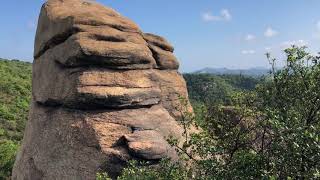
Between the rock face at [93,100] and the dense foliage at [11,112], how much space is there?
57.9 feet

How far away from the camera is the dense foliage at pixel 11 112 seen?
45562 millimetres

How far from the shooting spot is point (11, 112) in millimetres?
66750

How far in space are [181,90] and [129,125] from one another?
724 centimetres

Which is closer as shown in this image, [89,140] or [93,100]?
[89,140]

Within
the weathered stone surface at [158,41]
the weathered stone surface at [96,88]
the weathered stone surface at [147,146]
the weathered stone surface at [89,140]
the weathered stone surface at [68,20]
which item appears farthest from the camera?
the weathered stone surface at [158,41]

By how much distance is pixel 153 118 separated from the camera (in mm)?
26172

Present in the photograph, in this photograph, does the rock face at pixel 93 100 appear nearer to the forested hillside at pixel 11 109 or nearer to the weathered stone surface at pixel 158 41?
the weathered stone surface at pixel 158 41

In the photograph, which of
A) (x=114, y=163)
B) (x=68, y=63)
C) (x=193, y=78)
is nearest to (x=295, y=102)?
(x=114, y=163)

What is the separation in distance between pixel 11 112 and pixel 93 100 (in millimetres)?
45992

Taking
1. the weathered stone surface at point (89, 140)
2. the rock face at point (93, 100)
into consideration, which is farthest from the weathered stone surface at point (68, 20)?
the weathered stone surface at point (89, 140)

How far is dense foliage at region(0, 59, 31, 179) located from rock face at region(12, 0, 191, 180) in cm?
1763

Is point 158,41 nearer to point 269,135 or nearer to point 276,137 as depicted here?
point 269,135

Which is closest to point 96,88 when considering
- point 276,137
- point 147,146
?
point 147,146

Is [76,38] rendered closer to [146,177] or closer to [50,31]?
[50,31]
